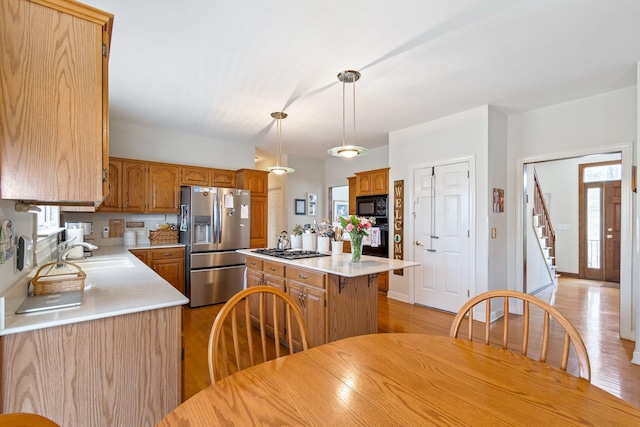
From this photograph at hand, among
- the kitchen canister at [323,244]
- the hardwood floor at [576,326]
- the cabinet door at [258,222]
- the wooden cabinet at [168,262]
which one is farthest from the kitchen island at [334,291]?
the cabinet door at [258,222]

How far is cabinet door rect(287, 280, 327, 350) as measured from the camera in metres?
2.45

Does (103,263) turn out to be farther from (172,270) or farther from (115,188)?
(115,188)

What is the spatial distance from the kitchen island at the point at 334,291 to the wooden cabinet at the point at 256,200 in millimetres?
2104

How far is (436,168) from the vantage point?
406 cm

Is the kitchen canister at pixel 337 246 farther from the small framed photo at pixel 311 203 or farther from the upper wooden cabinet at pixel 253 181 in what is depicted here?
the small framed photo at pixel 311 203

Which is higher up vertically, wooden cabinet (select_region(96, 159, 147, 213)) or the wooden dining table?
wooden cabinet (select_region(96, 159, 147, 213))

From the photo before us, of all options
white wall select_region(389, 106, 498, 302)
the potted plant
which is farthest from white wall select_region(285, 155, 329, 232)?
the potted plant

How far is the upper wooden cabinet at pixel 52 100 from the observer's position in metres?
1.05

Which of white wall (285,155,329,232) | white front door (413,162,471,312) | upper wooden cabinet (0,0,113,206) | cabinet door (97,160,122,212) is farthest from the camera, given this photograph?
white wall (285,155,329,232)

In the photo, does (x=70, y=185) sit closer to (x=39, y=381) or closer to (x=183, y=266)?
(x=39, y=381)

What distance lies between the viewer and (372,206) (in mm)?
5000

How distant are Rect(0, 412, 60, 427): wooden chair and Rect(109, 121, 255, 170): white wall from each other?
4.46 m

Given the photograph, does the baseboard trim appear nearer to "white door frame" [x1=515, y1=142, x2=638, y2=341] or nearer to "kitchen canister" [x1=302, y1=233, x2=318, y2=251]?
"white door frame" [x1=515, y1=142, x2=638, y2=341]

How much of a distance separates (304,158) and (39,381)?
18.5 feet
